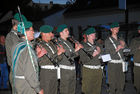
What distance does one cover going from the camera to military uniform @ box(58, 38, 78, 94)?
4586 mm

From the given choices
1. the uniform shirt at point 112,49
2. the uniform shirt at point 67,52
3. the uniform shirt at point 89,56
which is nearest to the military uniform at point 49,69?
Result: the uniform shirt at point 67,52

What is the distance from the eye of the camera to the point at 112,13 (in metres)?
20.1

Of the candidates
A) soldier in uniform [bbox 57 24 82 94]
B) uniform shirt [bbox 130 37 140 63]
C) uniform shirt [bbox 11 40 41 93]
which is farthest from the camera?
uniform shirt [bbox 130 37 140 63]

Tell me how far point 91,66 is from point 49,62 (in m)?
1.25

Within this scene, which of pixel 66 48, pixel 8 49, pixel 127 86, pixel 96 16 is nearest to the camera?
pixel 8 49

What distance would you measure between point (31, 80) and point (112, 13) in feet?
60.6

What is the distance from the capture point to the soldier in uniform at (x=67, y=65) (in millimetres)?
4582

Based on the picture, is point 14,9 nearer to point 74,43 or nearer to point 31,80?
point 74,43

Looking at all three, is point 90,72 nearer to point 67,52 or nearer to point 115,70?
point 115,70

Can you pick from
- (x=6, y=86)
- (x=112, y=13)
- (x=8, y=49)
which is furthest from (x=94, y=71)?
(x=112, y=13)

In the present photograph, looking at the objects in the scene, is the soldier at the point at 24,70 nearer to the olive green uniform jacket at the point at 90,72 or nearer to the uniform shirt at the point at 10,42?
the uniform shirt at the point at 10,42

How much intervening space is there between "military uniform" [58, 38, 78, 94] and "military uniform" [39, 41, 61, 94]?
266 mm

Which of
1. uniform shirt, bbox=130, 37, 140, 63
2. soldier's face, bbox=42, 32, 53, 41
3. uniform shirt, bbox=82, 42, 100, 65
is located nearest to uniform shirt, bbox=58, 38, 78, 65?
uniform shirt, bbox=82, 42, 100, 65

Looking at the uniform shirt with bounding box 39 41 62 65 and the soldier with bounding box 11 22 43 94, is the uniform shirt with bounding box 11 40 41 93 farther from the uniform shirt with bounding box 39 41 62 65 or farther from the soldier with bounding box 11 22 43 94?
the uniform shirt with bounding box 39 41 62 65
